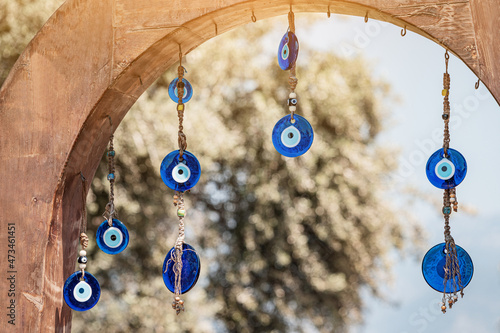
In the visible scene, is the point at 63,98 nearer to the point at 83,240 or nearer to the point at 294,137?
the point at 83,240

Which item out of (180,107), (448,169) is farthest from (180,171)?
(448,169)

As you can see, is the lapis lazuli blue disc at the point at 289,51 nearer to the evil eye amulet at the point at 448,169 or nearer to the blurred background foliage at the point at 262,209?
the evil eye amulet at the point at 448,169

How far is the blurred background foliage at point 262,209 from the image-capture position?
423 centimetres

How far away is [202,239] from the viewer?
4582 millimetres

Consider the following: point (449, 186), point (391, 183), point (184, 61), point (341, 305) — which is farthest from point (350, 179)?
point (449, 186)

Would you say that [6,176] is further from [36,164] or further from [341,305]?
[341,305]

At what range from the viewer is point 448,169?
128cm

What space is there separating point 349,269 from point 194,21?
12.4ft

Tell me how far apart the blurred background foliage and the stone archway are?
8.80 ft

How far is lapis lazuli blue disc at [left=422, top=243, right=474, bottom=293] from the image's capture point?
1.31m

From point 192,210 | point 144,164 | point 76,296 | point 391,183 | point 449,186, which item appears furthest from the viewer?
point 391,183

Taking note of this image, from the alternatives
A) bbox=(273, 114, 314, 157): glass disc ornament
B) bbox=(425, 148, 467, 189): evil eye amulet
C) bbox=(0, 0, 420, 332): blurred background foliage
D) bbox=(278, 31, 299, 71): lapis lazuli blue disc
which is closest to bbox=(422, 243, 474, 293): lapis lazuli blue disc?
bbox=(425, 148, 467, 189): evil eye amulet

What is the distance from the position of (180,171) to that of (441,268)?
2.21 ft

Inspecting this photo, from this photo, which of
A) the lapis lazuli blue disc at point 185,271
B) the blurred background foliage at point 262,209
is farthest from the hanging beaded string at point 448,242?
the blurred background foliage at point 262,209
